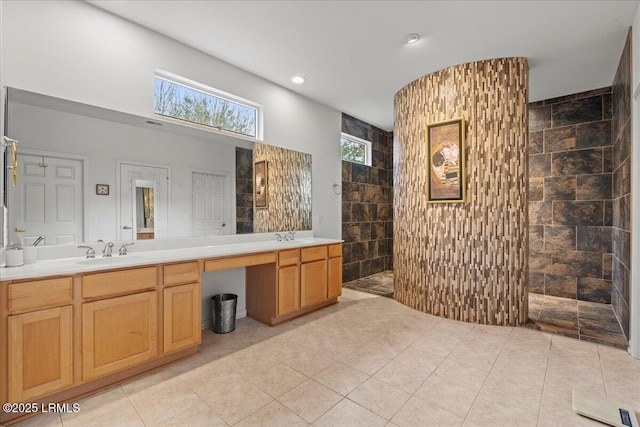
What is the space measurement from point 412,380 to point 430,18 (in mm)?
2814

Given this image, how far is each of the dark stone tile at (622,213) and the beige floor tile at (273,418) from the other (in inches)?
125

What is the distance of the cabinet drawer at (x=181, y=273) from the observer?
2.32m

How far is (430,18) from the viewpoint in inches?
101

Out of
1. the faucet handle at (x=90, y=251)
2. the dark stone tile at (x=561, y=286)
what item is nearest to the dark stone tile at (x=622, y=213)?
the dark stone tile at (x=561, y=286)

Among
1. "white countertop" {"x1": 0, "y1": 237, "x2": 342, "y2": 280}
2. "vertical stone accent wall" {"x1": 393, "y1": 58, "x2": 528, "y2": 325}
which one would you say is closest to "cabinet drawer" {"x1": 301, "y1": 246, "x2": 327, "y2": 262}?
"white countertop" {"x1": 0, "y1": 237, "x2": 342, "y2": 280}

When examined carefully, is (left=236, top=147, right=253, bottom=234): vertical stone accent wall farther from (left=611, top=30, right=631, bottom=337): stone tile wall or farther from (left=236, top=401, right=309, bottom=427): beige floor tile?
(left=611, top=30, right=631, bottom=337): stone tile wall

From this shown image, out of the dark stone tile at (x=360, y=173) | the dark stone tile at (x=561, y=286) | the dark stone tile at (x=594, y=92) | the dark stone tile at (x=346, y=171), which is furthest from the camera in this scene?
the dark stone tile at (x=360, y=173)

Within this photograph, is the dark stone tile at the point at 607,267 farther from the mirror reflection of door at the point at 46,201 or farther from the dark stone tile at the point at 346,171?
the mirror reflection of door at the point at 46,201

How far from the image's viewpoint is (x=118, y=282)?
2.06m

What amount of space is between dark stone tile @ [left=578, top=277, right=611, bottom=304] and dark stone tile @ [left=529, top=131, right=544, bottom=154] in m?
1.81

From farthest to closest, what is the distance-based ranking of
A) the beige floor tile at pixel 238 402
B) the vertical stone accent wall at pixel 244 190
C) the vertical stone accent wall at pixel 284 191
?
the vertical stone accent wall at pixel 284 191 → the vertical stone accent wall at pixel 244 190 → the beige floor tile at pixel 238 402

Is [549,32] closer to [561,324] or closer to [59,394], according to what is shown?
[561,324]

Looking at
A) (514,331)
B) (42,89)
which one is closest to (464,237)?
(514,331)

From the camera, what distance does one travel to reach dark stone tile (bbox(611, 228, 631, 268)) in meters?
2.76
